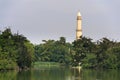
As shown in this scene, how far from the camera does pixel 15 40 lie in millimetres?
59406

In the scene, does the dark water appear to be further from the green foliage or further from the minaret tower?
the minaret tower

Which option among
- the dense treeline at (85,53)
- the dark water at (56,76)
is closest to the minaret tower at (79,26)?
the dense treeline at (85,53)

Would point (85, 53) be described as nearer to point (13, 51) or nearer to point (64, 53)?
point (64, 53)

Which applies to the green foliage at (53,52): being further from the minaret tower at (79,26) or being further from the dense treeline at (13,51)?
the dense treeline at (13,51)

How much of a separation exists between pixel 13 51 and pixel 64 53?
39.9 metres

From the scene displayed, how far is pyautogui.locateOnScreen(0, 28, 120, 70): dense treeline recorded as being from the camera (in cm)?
5344

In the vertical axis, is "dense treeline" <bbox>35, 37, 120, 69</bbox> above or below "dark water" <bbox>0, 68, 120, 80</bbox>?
above

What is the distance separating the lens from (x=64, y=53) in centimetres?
9275

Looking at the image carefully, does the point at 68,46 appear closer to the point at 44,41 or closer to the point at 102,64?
the point at 44,41

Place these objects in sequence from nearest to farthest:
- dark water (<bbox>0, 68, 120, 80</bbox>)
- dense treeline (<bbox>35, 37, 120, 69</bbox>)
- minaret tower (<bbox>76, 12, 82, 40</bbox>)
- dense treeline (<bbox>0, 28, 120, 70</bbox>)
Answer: dark water (<bbox>0, 68, 120, 80</bbox>) → dense treeline (<bbox>0, 28, 120, 70</bbox>) → dense treeline (<bbox>35, 37, 120, 69</bbox>) → minaret tower (<bbox>76, 12, 82, 40</bbox>)

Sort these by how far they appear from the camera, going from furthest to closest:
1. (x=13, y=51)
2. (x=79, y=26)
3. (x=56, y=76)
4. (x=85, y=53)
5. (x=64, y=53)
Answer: (x=79, y=26)
(x=64, y=53)
(x=85, y=53)
(x=13, y=51)
(x=56, y=76)

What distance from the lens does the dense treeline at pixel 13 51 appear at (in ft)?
168

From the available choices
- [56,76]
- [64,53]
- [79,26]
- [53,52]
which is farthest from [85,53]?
[56,76]

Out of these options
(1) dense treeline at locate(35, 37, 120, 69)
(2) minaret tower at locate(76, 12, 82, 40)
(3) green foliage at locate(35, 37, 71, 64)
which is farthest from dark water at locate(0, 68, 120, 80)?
(2) minaret tower at locate(76, 12, 82, 40)
